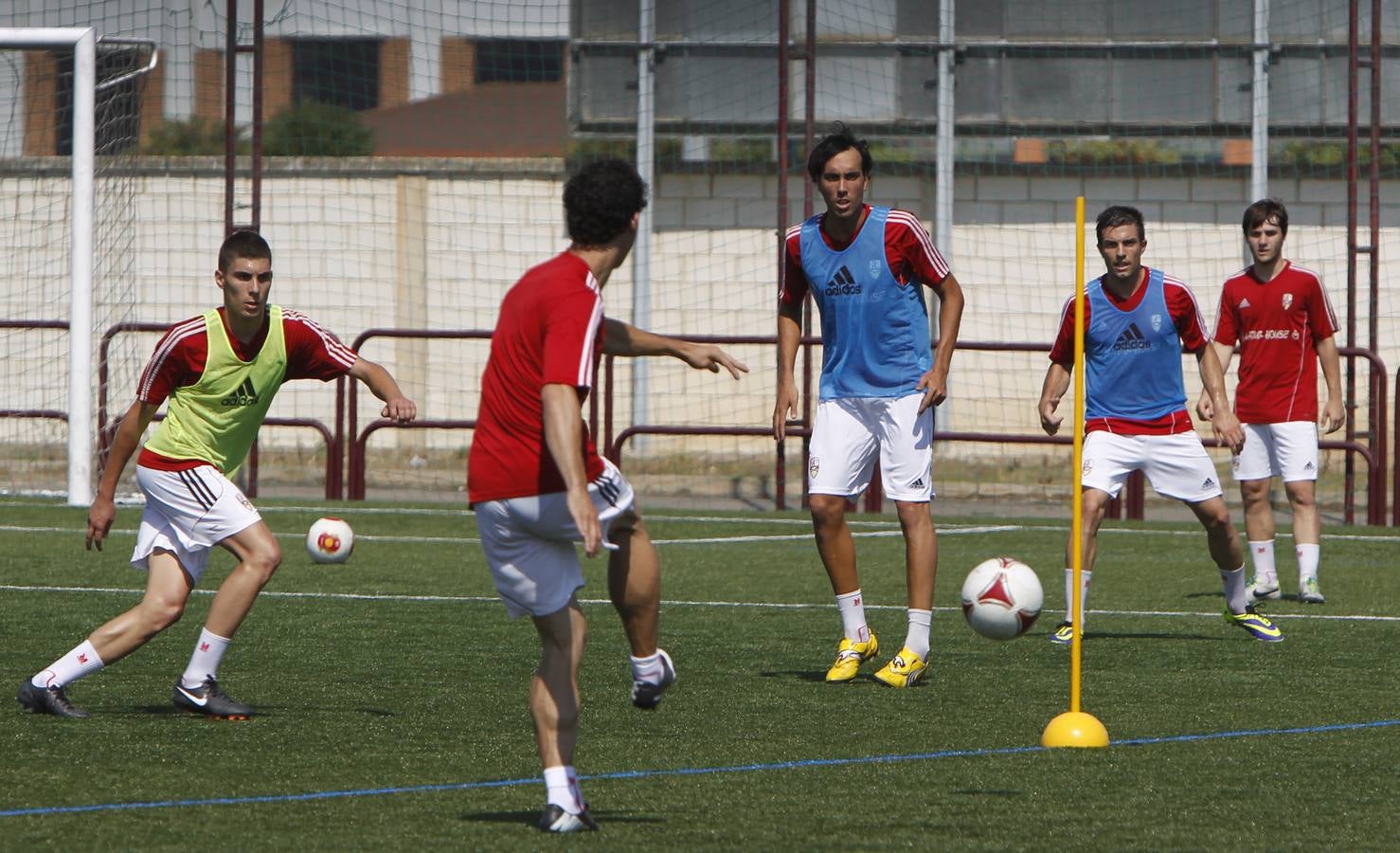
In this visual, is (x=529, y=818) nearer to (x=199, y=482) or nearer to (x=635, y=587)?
(x=635, y=587)

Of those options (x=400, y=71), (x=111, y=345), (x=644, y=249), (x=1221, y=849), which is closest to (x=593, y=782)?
(x=1221, y=849)

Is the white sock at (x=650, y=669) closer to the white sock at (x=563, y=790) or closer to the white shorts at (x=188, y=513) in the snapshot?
the white sock at (x=563, y=790)

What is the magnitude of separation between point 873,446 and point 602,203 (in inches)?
120

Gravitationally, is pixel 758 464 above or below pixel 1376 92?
below

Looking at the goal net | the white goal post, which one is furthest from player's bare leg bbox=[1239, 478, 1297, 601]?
the white goal post

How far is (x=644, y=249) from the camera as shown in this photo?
18984mm

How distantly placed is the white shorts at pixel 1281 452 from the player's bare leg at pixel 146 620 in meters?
6.00

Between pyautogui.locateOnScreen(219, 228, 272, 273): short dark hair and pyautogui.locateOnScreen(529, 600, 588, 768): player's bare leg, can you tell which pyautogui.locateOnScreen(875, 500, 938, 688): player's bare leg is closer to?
pyautogui.locateOnScreen(219, 228, 272, 273): short dark hair

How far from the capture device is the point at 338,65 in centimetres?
2142

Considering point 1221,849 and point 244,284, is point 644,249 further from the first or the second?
point 1221,849

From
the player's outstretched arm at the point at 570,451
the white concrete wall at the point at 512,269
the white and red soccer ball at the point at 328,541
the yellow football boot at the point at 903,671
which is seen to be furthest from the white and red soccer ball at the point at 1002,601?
the white concrete wall at the point at 512,269

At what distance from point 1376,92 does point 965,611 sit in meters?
10.9

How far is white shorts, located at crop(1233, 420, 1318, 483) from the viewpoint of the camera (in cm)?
1067

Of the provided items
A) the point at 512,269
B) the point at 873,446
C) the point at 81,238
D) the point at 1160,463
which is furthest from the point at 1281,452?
the point at 512,269
